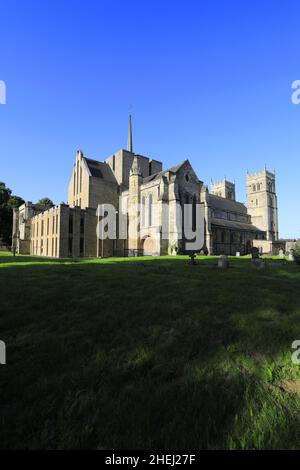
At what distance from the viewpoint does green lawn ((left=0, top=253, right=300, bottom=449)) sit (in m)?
2.00

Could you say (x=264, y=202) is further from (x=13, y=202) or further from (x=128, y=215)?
(x=13, y=202)

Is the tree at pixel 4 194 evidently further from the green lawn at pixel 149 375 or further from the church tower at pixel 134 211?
the green lawn at pixel 149 375

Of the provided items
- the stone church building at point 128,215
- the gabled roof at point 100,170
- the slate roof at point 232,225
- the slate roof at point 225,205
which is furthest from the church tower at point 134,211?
the slate roof at point 225,205

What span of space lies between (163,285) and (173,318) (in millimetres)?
3313

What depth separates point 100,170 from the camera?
50.9 meters

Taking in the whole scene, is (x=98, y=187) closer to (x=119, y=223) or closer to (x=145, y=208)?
(x=119, y=223)

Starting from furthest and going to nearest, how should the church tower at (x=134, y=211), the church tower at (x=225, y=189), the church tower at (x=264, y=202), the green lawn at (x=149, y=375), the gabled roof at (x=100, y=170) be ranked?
the church tower at (x=225, y=189), the church tower at (x=264, y=202), the gabled roof at (x=100, y=170), the church tower at (x=134, y=211), the green lawn at (x=149, y=375)

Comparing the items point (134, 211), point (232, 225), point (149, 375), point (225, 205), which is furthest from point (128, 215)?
point (149, 375)

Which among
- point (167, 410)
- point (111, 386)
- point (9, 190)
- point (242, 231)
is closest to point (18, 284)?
point (111, 386)

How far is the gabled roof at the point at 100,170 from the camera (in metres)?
48.8

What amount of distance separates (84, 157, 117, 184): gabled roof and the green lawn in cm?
4576

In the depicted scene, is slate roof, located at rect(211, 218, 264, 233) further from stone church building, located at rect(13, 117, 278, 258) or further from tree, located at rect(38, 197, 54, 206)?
tree, located at rect(38, 197, 54, 206)

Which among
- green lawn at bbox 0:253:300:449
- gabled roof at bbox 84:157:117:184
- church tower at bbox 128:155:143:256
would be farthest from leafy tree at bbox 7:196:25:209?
green lawn at bbox 0:253:300:449

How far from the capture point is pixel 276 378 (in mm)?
2924
